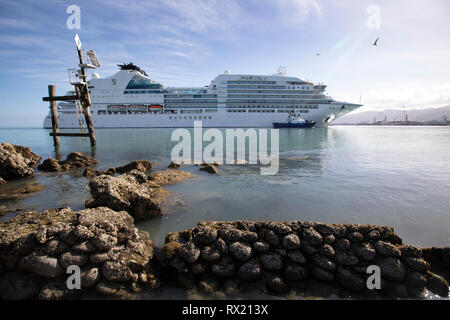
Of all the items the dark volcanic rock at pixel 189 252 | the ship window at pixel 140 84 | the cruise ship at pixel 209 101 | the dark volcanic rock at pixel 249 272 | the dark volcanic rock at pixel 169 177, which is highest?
the ship window at pixel 140 84

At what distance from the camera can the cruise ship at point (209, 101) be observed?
59.8 meters

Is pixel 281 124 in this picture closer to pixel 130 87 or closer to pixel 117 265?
pixel 130 87

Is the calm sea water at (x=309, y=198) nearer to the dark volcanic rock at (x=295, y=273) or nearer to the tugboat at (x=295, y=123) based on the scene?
the dark volcanic rock at (x=295, y=273)

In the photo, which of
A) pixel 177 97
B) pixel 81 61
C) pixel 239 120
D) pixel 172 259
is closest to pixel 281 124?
pixel 239 120

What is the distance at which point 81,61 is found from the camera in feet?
50.2

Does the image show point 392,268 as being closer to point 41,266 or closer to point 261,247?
point 261,247

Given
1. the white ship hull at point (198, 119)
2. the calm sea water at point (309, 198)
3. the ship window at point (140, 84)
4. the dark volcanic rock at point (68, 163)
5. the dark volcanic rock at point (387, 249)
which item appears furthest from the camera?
the ship window at point (140, 84)

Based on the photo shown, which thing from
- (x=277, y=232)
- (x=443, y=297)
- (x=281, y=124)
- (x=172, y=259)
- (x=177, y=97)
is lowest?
(x=443, y=297)

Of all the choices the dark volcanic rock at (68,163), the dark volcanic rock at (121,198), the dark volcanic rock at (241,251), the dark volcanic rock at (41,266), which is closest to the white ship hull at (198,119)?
the dark volcanic rock at (68,163)

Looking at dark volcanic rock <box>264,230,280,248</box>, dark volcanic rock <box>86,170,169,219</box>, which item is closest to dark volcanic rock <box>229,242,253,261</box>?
dark volcanic rock <box>264,230,280,248</box>

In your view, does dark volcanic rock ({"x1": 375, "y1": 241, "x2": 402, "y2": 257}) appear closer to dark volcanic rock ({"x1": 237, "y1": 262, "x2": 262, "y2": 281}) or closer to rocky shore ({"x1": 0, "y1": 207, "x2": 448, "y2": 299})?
rocky shore ({"x1": 0, "y1": 207, "x2": 448, "y2": 299})

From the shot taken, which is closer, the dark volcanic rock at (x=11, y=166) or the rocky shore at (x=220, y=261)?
the rocky shore at (x=220, y=261)

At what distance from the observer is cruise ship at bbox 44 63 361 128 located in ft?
196

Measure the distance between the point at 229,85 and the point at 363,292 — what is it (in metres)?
62.2
